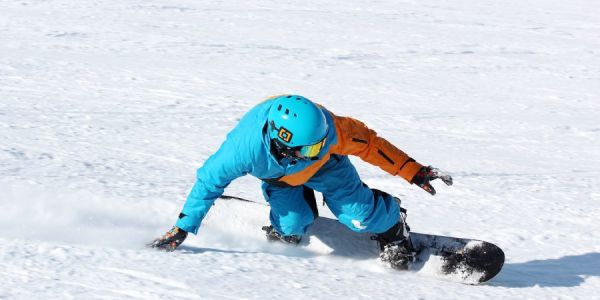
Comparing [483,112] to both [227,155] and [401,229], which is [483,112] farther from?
[227,155]

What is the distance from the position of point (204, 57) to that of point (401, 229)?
308 inches

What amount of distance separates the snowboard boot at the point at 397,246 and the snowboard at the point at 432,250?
80 mm

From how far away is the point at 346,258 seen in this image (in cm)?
545

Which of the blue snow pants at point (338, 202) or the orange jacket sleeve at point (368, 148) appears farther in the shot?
the blue snow pants at point (338, 202)

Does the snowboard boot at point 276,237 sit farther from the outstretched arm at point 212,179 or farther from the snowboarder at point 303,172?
the outstretched arm at point 212,179

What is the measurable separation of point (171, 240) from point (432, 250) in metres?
1.82

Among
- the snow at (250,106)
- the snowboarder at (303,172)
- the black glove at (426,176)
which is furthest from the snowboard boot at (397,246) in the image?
the black glove at (426,176)

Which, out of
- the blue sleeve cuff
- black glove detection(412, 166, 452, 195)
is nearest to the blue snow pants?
black glove detection(412, 166, 452, 195)

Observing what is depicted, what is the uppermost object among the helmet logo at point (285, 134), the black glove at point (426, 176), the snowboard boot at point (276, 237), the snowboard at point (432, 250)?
the black glove at point (426, 176)

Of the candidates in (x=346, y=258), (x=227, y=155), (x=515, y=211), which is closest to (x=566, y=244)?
(x=515, y=211)

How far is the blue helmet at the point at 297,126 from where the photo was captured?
4.28m

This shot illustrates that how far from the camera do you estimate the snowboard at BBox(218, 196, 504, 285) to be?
16.3ft

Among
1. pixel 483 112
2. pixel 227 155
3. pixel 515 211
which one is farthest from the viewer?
pixel 483 112

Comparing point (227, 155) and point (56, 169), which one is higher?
point (227, 155)
